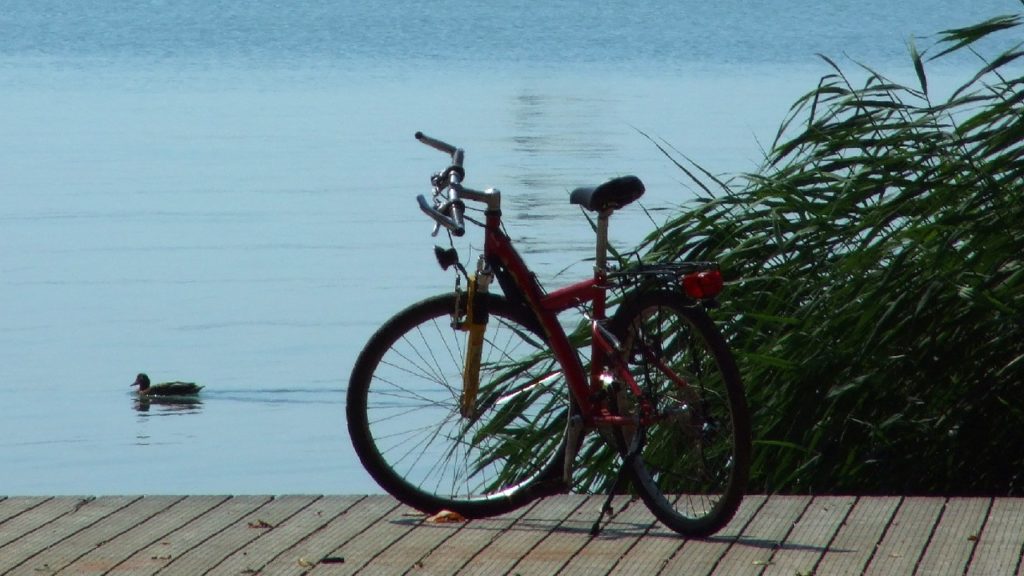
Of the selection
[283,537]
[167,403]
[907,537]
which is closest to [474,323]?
[283,537]

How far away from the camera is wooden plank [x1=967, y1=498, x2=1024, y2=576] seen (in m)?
4.55

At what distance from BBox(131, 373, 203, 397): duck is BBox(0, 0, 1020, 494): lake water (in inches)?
5.0

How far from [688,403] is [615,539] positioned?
1.30ft

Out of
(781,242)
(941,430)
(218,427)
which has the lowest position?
(218,427)

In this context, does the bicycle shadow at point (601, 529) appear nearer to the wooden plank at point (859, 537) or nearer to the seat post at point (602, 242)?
the wooden plank at point (859, 537)

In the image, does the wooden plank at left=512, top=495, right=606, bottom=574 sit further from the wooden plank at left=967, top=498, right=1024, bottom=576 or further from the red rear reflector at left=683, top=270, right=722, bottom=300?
the wooden plank at left=967, top=498, right=1024, bottom=576

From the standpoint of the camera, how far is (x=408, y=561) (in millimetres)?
4719

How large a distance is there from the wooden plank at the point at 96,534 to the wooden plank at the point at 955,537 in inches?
81.3

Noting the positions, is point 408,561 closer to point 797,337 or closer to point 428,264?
point 797,337

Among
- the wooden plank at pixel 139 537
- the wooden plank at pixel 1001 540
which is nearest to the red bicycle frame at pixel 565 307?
the wooden plank at pixel 1001 540

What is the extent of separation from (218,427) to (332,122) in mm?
18634

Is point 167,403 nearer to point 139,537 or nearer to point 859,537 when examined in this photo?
point 139,537

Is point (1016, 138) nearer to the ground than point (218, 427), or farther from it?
farther from it

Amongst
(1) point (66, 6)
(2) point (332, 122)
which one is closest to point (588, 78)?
(2) point (332, 122)
